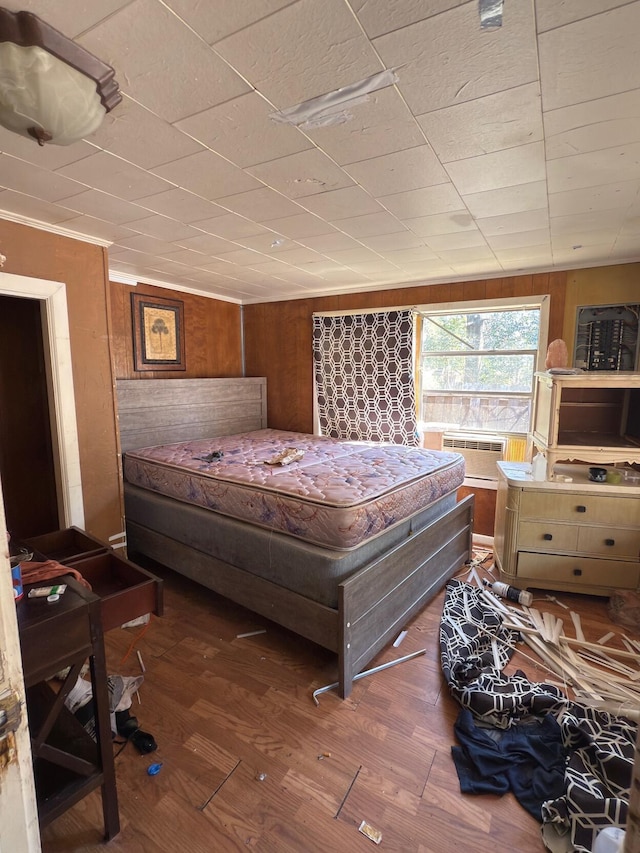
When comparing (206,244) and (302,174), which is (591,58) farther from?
(206,244)

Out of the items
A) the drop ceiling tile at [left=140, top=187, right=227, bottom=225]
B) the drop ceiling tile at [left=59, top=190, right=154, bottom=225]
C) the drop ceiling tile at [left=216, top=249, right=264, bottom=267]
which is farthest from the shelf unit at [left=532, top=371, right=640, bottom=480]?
the drop ceiling tile at [left=59, top=190, right=154, bottom=225]

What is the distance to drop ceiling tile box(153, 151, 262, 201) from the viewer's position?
168cm

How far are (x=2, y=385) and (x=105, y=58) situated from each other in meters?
2.64

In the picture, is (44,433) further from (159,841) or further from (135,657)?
(159,841)

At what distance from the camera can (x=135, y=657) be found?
87.8 inches

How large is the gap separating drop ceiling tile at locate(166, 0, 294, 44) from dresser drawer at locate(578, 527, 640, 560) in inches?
123

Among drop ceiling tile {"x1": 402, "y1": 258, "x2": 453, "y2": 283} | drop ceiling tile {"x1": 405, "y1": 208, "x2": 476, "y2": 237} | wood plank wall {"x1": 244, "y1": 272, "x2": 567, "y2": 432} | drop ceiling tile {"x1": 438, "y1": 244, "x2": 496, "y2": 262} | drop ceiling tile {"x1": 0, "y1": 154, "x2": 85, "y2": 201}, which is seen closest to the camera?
drop ceiling tile {"x1": 0, "y1": 154, "x2": 85, "y2": 201}

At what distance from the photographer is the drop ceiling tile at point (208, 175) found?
5.52ft

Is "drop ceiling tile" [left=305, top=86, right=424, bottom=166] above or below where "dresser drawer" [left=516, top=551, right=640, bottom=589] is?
above

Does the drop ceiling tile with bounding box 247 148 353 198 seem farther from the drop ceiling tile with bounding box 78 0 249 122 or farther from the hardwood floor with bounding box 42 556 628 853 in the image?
the hardwood floor with bounding box 42 556 628 853

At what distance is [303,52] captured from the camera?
43.9 inches

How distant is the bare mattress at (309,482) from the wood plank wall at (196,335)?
35.4 inches

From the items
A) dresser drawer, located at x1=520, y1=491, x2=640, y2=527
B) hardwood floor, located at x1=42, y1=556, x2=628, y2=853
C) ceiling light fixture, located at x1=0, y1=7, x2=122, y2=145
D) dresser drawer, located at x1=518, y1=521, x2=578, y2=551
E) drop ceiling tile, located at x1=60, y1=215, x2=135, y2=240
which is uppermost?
drop ceiling tile, located at x1=60, y1=215, x2=135, y2=240

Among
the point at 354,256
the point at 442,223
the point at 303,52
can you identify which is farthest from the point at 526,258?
the point at 303,52
